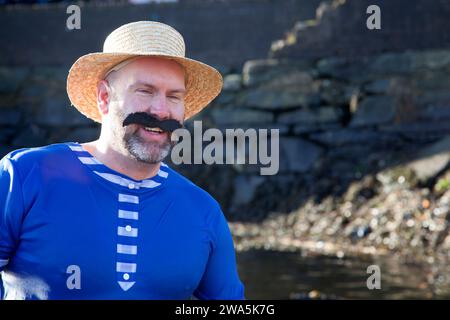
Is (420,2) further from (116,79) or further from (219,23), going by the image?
(116,79)

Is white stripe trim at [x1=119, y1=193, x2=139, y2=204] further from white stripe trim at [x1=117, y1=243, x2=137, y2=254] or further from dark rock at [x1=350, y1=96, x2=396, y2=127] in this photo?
dark rock at [x1=350, y1=96, x2=396, y2=127]

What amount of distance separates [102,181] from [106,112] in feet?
0.93

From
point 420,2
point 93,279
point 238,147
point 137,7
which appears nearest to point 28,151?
point 93,279

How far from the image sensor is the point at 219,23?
13.4 meters

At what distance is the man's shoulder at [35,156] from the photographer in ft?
8.92

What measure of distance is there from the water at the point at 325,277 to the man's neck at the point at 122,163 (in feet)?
14.0

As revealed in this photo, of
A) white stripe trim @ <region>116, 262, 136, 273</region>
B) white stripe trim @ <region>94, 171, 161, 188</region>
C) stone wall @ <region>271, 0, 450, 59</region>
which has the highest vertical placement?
stone wall @ <region>271, 0, 450, 59</region>

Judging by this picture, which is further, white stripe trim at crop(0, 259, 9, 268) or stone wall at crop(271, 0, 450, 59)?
stone wall at crop(271, 0, 450, 59)

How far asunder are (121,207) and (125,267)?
8.6 inches

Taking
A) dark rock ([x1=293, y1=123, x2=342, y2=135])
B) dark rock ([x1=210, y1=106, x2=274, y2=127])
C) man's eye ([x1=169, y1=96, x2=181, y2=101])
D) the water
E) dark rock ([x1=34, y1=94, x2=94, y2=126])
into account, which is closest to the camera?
man's eye ([x1=169, y1=96, x2=181, y2=101])

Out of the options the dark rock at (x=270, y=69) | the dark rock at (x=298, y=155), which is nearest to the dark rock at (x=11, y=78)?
the dark rock at (x=270, y=69)

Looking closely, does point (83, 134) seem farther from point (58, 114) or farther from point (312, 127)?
point (312, 127)

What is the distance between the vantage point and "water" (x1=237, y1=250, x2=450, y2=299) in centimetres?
717

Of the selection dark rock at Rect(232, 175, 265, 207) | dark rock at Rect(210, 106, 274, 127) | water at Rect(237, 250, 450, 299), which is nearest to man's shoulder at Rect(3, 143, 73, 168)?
water at Rect(237, 250, 450, 299)
